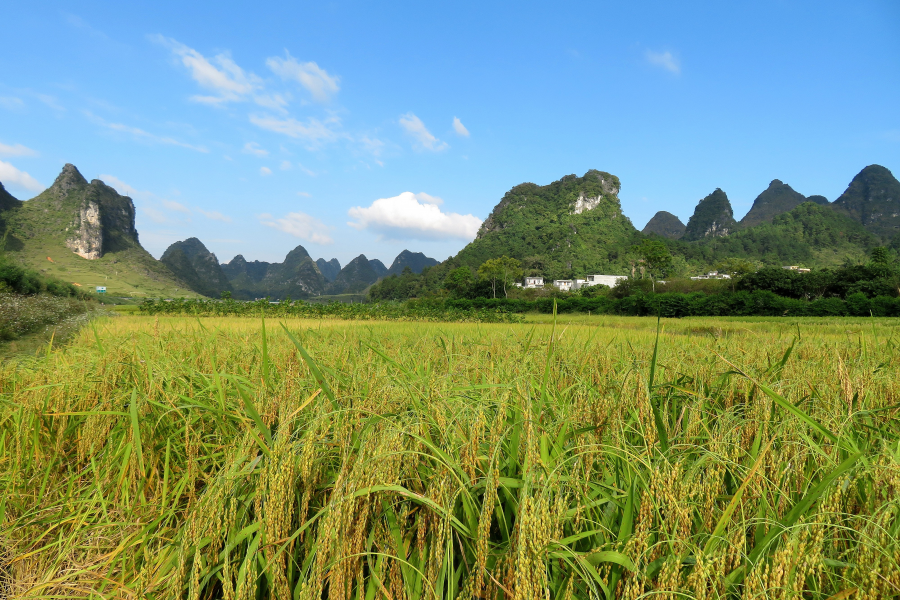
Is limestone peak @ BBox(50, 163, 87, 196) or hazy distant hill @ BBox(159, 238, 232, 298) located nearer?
limestone peak @ BBox(50, 163, 87, 196)

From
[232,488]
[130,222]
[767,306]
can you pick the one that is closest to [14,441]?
[232,488]

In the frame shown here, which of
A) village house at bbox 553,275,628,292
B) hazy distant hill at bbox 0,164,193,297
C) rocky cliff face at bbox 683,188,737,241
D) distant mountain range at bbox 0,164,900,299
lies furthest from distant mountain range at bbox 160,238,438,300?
rocky cliff face at bbox 683,188,737,241

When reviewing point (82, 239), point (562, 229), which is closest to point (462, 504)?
point (562, 229)

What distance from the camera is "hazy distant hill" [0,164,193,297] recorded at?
70.1 metres

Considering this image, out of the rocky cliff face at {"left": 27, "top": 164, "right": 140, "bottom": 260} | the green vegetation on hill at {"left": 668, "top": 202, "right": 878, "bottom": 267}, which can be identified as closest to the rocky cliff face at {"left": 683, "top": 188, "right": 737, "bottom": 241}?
the green vegetation on hill at {"left": 668, "top": 202, "right": 878, "bottom": 267}

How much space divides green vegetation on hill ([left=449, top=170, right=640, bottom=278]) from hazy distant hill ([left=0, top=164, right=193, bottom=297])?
2630 inches

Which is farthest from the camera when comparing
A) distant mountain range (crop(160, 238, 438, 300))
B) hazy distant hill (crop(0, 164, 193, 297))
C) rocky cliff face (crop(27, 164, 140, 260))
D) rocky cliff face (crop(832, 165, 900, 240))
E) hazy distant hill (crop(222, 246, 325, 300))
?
hazy distant hill (crop(222, 246, 325, 300))

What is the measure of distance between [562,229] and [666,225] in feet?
316

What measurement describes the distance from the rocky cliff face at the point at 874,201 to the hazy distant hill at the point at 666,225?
49.8 meters

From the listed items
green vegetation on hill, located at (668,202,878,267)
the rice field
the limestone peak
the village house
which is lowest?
the rice field

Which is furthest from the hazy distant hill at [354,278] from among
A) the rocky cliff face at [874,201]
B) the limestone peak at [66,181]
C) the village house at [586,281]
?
the rocky cliff face at [874,201]

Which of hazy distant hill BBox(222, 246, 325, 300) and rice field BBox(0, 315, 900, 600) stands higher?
hazy distant hill BBox(222, 246, 325, 300)

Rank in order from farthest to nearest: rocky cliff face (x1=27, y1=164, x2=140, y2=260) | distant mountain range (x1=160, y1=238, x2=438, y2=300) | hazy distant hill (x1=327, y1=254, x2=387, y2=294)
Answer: hazy distant hill (x1=327, y1=254, x2=387, y2=294) → distant mountain range (x1=160, y1=238, x2=438, y2=300) → rocky cliff face (x1=27, y1=164, x2=140, y2=260)

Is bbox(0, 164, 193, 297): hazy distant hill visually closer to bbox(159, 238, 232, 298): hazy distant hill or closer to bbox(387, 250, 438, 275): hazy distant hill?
bbox(159, 238, 232, 298): hazy distant hill
